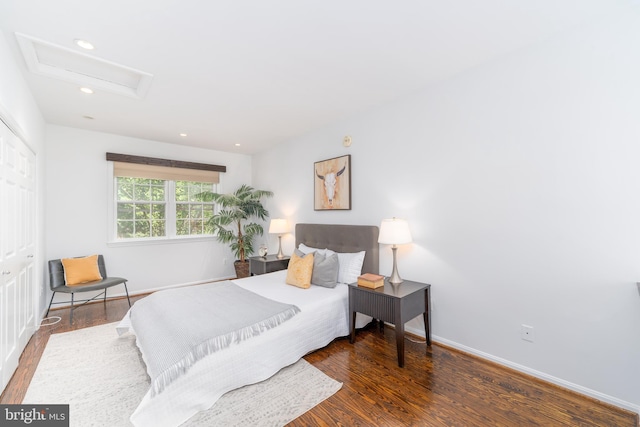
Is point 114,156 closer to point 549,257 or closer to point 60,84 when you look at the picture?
point 60,84

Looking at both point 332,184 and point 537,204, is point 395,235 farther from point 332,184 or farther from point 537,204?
point 332,184

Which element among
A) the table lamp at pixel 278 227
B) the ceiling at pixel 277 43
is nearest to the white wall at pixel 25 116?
the ceiling at pixel 277 43

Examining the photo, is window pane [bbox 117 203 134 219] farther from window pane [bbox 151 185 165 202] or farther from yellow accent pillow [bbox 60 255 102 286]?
yellow accent pillow [bbox 60 255 102 286]

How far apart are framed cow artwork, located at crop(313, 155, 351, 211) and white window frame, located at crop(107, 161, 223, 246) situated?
7.48ft

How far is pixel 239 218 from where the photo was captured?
200 inches

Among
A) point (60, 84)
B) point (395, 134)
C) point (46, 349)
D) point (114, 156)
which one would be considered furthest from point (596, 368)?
point (114, 156)

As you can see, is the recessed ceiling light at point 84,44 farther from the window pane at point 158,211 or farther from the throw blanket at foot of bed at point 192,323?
the window pane at point 158,211

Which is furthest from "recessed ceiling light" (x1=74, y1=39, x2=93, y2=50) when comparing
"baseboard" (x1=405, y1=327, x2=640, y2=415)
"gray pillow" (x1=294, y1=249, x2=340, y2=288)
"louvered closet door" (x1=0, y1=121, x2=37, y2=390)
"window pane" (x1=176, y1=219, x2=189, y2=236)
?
"baseboard" (x1=405, y1=327, x2=640, y2=415)

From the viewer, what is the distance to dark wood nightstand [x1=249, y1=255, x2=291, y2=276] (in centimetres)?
414

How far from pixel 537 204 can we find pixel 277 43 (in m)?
2.31

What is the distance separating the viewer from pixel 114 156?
425cm

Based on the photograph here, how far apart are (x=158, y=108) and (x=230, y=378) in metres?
2.98

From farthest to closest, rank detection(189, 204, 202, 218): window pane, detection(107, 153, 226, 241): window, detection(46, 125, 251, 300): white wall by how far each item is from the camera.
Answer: detection(189, 204, 202, 218): window pane → detection(107, 153, 226, 241): window → detection(46, 125, 251, 300): white wall

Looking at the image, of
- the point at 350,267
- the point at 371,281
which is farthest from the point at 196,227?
the point at 371,281
